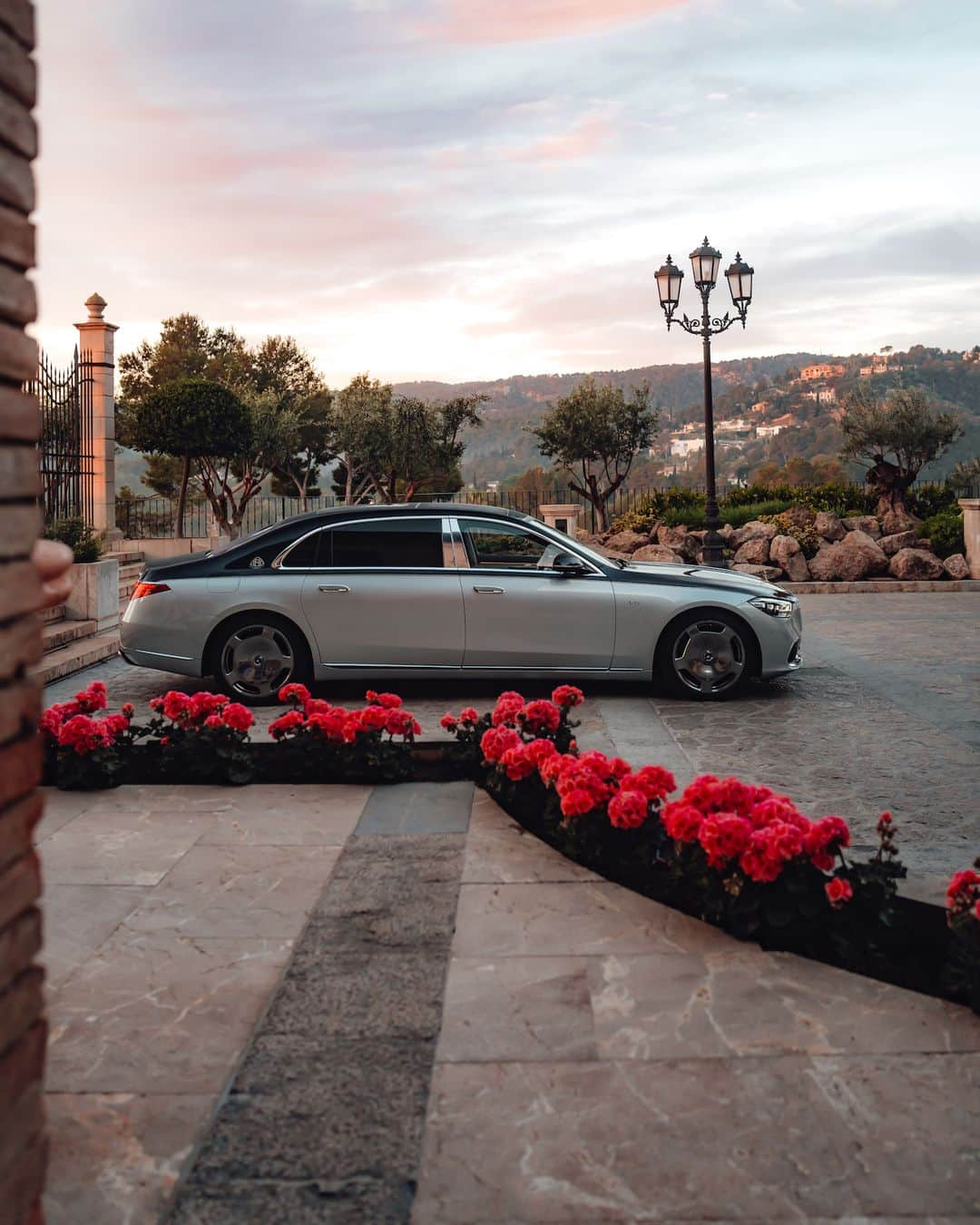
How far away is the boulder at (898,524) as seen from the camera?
22219 mm

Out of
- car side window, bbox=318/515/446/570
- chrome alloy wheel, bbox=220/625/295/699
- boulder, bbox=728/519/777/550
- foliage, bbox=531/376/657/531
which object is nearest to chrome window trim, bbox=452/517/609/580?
car side window, bbox=318/515/446/570

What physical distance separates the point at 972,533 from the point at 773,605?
1272 cm

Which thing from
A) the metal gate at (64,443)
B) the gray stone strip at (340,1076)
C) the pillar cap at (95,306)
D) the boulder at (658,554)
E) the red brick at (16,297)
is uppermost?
the pillar cap at (95,306)

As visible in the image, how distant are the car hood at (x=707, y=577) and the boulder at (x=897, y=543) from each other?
487 inches

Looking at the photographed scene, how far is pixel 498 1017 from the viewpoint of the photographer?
350 cm

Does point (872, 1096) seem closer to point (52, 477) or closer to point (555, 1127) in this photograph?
point (555, 1127)

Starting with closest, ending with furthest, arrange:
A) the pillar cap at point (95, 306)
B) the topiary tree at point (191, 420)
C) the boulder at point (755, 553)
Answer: the pillar cap at point (95, 306), the boulder at point (755, 553), the topiary tree at point (191, 420)

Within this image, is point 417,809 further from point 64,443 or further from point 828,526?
point 828,526

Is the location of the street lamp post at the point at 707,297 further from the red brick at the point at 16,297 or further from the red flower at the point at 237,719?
the red brick at the point at 16,297

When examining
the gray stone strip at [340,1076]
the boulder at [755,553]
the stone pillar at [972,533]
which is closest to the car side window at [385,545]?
the gray stone strip at [340,1076]

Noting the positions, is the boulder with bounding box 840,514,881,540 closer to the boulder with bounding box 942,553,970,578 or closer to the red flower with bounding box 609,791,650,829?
the boulder with bounding box 942,553,970,578

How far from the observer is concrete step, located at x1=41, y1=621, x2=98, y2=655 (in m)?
11.5

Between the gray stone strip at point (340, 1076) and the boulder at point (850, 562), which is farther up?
the boulder at point (850, 562)

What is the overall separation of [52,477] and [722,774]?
41.6ft
